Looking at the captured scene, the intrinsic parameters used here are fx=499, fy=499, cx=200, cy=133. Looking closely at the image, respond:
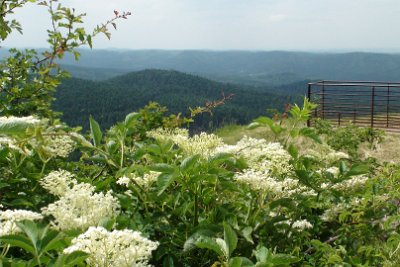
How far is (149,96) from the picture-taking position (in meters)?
100

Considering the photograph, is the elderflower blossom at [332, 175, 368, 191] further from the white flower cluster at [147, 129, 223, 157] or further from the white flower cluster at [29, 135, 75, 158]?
the white flower cluster at [29, 135, 75, 158]

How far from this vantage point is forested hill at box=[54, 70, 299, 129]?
6719cm

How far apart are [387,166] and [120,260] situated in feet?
6.06

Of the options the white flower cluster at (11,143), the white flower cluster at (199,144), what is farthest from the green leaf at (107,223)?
the white flower cluster at (199,144)

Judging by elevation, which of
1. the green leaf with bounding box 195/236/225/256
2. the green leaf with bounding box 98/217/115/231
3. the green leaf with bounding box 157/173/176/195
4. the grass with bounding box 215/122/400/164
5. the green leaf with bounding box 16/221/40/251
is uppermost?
the green leaf with bounding box 157/173/176/195

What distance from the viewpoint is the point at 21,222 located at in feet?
4.20

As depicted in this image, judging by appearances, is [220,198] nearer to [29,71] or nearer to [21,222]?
[21,222]

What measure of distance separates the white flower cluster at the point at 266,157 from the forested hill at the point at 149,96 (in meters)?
48.9

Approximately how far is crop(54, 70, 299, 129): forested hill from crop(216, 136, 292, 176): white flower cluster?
48.9 meters

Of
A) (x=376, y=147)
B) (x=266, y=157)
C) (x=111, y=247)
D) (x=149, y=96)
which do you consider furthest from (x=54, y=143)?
(x=149, y=96)

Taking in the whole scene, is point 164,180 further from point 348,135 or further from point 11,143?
point 348,135

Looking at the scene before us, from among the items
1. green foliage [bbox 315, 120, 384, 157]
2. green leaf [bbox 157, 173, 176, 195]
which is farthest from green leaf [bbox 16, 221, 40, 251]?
green foliage [bbox 315, 120, 384, 157]

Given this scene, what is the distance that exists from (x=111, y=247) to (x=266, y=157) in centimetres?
83

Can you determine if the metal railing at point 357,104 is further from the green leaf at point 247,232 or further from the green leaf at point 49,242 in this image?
the green leaf at point 49,242
